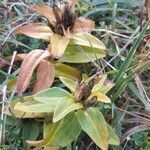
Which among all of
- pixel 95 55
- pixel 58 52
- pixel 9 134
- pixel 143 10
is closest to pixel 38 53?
pixel 58 52

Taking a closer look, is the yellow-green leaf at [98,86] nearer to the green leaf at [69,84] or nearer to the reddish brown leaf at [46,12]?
the green leaf at [69,84]

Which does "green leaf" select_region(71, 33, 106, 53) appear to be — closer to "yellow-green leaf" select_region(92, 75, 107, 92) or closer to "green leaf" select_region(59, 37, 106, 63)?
"green leaf" select_region(59, 37, 106, 63)

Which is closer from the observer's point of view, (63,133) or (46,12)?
(63,133)

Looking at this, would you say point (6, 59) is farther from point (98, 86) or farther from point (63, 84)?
point (98, 86)

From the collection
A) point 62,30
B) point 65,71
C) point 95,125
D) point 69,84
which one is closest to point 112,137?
point 95,125

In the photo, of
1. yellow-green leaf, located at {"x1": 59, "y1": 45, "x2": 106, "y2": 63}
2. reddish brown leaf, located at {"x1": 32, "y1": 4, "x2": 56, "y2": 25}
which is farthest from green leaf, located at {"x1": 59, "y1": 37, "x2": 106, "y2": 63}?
reddish brown leaf, located at {"x1": 32, "y1": 4, "x2": 56, "y2": 25}
